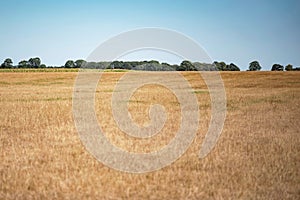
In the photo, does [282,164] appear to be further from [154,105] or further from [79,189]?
[154,105]

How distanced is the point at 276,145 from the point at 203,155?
7.51 ft

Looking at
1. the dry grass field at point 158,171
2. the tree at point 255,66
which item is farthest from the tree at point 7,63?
the dry grass field at point 158,171

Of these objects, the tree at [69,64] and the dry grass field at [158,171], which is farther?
the tree at [69,64]

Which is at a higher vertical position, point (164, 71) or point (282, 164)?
point (164, 71)

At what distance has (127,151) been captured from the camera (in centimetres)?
984

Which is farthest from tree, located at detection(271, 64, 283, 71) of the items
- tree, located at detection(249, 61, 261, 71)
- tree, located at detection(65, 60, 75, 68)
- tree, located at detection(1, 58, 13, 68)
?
tree, located at detection(1, 58, 13, 68)

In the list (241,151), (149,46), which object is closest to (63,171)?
(241,151)

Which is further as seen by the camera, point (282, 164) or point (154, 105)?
point (154, 105)

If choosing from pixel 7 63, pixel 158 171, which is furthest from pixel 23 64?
pixel 158 171

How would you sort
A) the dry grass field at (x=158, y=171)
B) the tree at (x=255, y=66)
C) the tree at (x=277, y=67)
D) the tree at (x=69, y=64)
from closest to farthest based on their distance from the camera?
the dry grass field at (x=158, y=171) < the tree at (x=277, y=67) < the tree at (x=255, y=66) < the tree at (x=69, y=64)

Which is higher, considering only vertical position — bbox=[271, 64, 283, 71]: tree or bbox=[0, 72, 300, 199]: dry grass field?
bbox=[271, 64, 283, 71]: tree

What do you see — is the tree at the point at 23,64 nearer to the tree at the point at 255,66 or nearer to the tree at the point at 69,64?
the tree at the point at 69,64

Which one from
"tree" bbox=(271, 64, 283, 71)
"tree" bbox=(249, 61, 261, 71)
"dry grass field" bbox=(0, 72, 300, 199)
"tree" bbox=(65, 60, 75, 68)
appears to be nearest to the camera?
"dry grass field" bbox=(0, 72, 300, 199)

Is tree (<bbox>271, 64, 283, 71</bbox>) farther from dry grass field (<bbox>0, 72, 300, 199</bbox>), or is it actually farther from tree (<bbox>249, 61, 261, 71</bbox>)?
dry grass field (<bbox>0, 72, 300, 199</bbox>)
